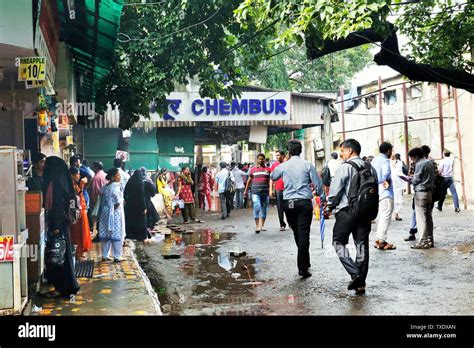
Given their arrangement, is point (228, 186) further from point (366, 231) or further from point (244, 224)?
point (366, 231)

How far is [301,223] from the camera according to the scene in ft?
27.7

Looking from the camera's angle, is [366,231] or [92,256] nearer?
[366,231]

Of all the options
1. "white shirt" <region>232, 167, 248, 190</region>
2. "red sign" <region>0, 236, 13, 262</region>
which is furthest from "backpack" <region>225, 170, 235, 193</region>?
"red sign" <region>0, 236, 13, 262</region>

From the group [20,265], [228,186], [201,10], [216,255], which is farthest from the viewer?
[228,186]

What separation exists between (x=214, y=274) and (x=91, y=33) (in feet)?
15.7

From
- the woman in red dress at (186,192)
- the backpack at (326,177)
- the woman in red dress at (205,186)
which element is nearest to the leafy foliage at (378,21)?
the backpack at (326,177)

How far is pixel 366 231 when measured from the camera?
7309 mm

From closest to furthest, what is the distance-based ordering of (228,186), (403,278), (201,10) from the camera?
(403,278), (201,10), (228,186)

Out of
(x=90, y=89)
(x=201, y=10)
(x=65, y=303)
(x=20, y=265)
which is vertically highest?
(x=201, y=10)

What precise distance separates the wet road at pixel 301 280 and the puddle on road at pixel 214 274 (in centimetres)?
1

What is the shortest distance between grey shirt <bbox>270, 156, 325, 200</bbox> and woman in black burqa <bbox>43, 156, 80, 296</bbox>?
2863mm
